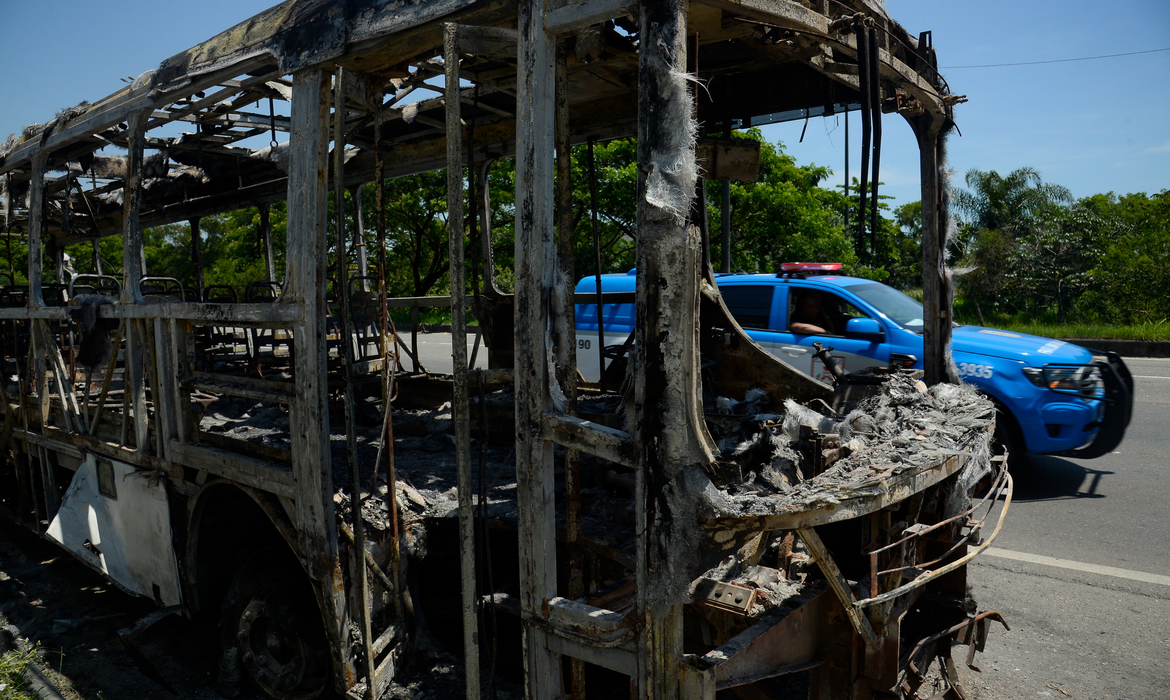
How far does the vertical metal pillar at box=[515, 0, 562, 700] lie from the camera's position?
1999 mm

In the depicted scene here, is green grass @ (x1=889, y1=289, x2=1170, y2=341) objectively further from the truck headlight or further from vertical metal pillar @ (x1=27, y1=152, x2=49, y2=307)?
vertical metal pillar @ (x1=27, y1=152, x2=49, y2=307)

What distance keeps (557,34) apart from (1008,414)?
5582 mm

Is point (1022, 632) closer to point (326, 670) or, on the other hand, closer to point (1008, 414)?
point (1008, 414)

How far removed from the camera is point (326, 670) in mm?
3053

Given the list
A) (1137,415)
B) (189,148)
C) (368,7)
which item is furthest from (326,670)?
(1137,415)

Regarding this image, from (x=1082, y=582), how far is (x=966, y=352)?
2285mm

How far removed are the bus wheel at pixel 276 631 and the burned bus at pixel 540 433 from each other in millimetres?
15

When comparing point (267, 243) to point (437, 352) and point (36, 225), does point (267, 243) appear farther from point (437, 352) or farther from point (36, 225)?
point (437, 352)

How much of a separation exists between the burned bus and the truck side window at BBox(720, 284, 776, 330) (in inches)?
106

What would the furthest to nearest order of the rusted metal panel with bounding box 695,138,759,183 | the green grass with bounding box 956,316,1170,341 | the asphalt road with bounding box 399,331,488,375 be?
the green grass with bounding box 956,316,1170,341 < the asphalt road with bounding box 399,331,488,375 < the rusted metal panel with bounding box 695,138,759,183

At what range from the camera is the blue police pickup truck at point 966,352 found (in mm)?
5824

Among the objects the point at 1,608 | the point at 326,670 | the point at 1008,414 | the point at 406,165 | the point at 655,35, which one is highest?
the point at 406,165

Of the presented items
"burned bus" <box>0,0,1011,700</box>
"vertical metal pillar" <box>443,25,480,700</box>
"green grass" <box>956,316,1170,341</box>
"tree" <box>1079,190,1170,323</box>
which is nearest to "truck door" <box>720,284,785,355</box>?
"burned bus" <box>0,0,1011,700</box>

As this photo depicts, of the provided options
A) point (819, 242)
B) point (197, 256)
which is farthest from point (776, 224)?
point (197, 256)
